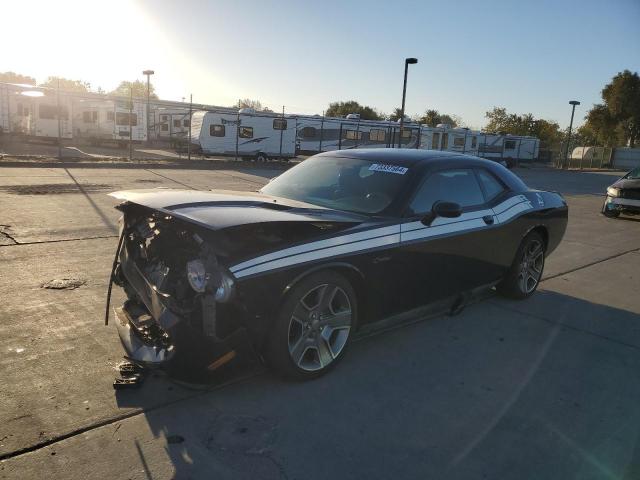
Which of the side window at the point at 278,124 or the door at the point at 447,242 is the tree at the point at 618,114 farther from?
the door at the point at 447,242

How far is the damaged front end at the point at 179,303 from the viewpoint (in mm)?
2963

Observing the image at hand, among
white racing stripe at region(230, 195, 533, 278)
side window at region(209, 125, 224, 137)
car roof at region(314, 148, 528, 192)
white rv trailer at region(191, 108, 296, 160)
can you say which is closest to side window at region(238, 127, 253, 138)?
white rv trailer at region(191, 108, 296, 160)

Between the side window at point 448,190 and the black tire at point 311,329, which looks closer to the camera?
the black tire at point 311,329

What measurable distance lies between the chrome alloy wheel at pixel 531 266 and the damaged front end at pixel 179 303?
364 centimetres

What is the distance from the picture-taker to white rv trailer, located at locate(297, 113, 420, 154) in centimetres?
3194

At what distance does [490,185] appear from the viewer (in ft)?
16.9

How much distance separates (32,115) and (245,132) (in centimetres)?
1243

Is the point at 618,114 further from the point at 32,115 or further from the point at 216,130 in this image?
the point at 32,115

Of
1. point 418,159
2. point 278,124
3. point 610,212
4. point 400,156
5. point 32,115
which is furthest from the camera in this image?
point 278,124

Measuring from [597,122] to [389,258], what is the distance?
65.0 meters

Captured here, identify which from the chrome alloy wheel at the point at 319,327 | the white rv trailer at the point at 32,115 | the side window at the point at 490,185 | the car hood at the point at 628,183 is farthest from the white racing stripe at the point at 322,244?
the white rv trailer at the point at 32,115

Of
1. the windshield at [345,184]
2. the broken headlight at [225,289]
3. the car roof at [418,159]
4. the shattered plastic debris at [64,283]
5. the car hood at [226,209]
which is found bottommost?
the shattered plastic debris at [64,283]

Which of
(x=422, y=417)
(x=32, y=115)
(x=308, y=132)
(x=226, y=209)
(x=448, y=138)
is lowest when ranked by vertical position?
(x=422, y=417)

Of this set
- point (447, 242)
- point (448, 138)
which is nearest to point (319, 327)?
point (447, 242)
